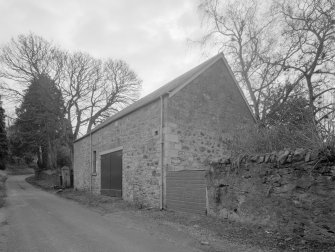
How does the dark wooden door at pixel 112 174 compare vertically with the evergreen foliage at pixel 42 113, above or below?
below

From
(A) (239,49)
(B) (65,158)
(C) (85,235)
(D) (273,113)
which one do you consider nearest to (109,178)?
(C) (85,235)

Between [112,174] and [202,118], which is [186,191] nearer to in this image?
[202,118]

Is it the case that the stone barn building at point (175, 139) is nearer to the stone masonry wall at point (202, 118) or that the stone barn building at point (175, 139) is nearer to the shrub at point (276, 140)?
the stone masonry wall at point (202, 118)

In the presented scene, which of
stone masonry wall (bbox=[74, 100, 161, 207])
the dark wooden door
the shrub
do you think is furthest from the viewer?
the dark wooden door

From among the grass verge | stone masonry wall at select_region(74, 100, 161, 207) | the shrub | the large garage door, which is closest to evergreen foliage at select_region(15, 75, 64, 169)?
stone masonry wall at select_region(74, 100, 161, 207)

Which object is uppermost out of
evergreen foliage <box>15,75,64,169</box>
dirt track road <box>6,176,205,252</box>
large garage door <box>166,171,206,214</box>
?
evergreen foliage <box>15,75,64,169</box>

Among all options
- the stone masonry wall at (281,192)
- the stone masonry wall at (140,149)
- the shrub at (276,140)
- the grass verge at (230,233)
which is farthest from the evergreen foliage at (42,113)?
the stone masonry wall at (281,192)

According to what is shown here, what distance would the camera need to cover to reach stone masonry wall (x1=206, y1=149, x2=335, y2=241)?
5.48m

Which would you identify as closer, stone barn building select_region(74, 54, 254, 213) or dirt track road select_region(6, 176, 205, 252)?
dirt track road select_region(6, 176, 205, 252)

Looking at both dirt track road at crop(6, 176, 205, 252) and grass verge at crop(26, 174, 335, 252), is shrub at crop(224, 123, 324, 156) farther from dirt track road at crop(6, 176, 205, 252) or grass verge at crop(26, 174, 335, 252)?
dirt track road at crop(6, 176, 205, 252)

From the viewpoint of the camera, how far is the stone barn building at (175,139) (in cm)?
1065

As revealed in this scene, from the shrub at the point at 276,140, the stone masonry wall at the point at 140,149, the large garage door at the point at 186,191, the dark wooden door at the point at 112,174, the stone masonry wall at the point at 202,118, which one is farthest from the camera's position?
the dark wooden door at the point at 112,174

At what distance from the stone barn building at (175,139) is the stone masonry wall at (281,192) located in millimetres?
1288

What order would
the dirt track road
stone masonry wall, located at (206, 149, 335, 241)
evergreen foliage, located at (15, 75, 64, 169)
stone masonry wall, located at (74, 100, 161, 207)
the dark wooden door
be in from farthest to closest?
evergreen foliage, located at (15, 75, 64, 169), the dark wooden door, stone masonry wall, located at (74, 100, 161, 207), the dirt track road, stone masonry wall, located at (206, 149, 335, 241)
